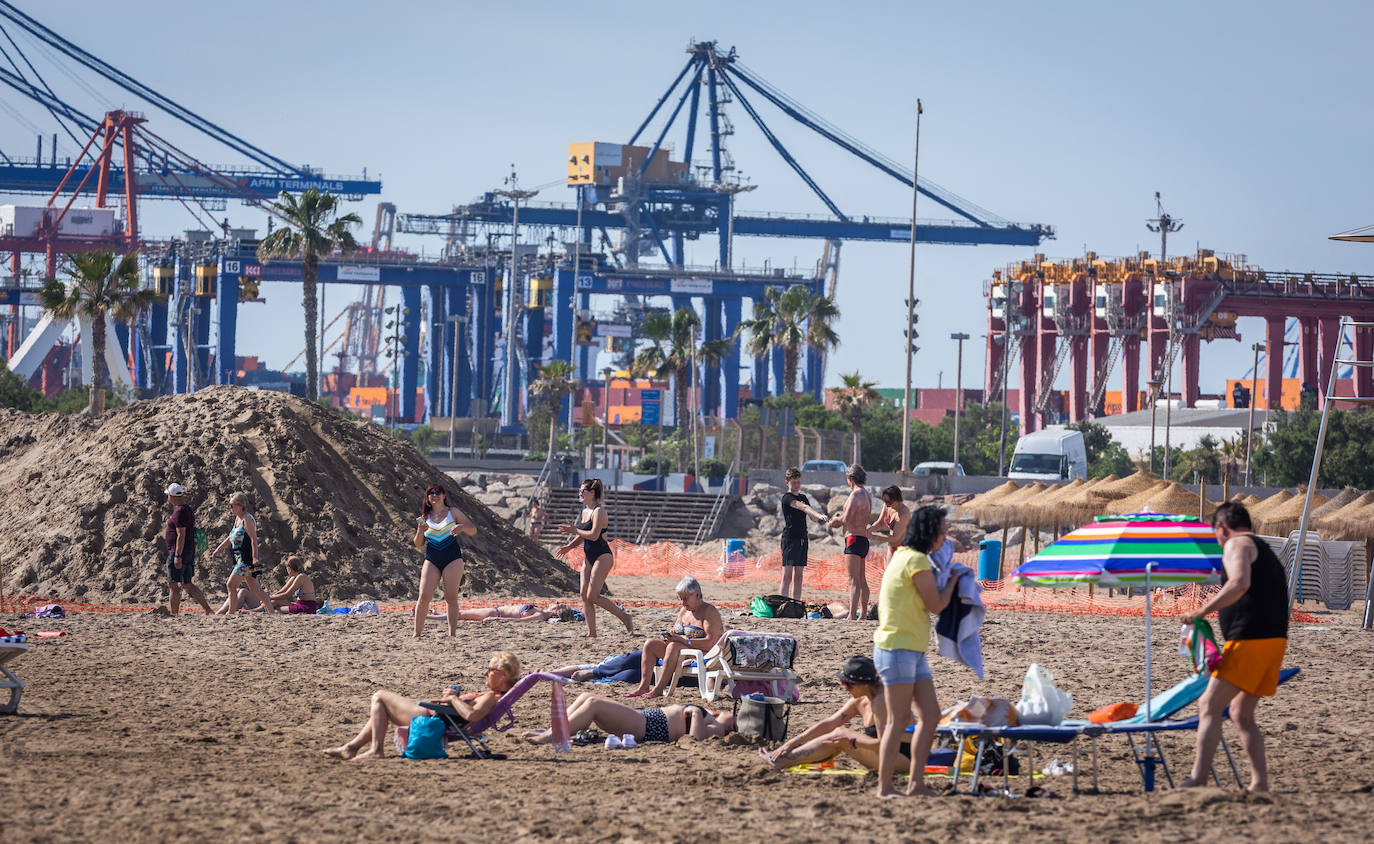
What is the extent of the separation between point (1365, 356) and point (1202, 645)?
8339cm

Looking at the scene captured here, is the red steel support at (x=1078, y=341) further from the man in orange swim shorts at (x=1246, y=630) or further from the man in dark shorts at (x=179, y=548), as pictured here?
the man in orange swim shorts at (x=1246, y=630)

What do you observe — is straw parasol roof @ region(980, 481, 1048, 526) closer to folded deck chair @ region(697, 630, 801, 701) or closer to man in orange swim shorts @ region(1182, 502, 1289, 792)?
folded deck chair @ region(697, 630, 801, 701)

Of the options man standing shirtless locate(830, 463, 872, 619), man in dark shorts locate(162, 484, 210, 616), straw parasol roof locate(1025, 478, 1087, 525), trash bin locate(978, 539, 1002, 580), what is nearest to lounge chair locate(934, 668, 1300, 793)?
man standing shirtless locate(830, 463, 872, 619)

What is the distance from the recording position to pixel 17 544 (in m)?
19.0

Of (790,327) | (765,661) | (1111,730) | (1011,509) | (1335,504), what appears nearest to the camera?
(1111,730)

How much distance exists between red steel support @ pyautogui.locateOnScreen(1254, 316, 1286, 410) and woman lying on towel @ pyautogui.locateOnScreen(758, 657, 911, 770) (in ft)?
248

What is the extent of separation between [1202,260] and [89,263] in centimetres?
5955

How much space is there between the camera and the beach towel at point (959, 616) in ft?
23.2

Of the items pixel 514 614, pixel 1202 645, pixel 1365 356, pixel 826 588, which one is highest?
pixel 1365 356

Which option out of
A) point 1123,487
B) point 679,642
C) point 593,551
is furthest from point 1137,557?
point 1123,487

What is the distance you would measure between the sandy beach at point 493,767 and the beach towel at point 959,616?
0.70 metres

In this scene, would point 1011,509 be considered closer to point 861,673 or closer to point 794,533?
point 794,533

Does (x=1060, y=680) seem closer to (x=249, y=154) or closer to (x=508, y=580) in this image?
(x=508, y=580)

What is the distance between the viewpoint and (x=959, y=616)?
23.4 feet
